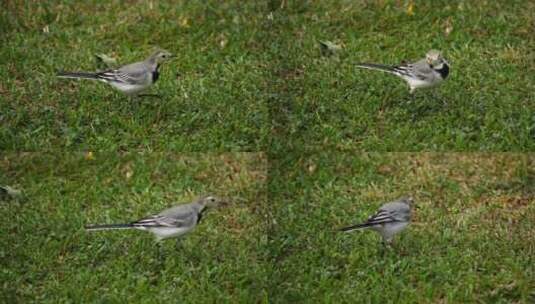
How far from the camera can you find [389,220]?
6594 millimetres

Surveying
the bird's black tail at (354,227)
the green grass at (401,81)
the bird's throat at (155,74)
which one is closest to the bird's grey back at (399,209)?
the bird's black tail at (354,227)

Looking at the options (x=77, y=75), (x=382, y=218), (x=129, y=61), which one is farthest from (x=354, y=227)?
(x=77, y=75)

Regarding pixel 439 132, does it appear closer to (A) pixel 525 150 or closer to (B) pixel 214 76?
(A) pixel 525 150

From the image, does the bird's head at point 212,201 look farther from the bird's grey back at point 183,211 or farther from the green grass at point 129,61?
the green grass at point 129,61

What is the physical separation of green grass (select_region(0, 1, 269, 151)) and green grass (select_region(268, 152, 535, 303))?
534 mm

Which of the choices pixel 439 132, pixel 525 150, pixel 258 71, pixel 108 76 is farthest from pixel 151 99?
pixel 525 150

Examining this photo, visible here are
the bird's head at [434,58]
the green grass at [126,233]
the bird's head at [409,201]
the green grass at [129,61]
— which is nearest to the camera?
the green grass at [126,233]

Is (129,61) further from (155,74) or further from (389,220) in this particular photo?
(389,220)

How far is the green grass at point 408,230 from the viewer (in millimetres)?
6430

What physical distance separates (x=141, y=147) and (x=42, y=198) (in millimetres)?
728

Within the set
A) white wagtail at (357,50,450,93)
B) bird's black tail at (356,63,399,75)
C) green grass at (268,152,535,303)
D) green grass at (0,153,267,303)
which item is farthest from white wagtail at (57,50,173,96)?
white wagtail at (357,50,450,93)

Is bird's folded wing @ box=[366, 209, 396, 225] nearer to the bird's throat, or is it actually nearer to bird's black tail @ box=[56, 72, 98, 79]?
the bird's throat

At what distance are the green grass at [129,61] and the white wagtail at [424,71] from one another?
97cm

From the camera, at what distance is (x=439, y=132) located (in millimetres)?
7020
